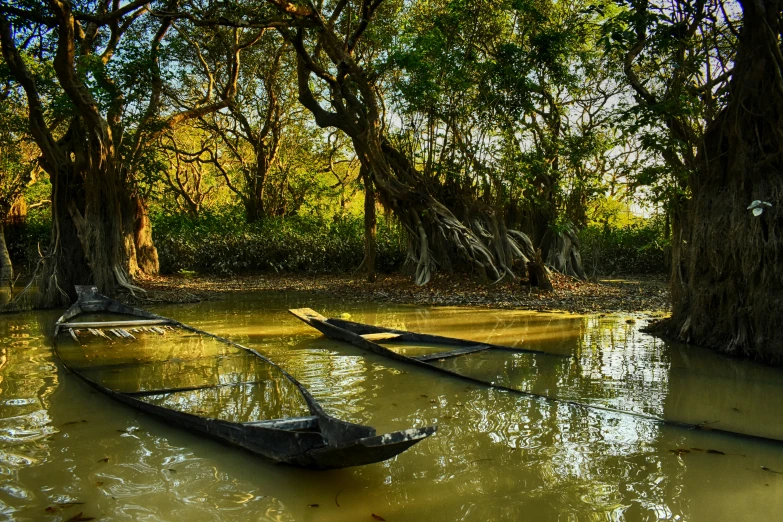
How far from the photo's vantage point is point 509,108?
14242 millimetres

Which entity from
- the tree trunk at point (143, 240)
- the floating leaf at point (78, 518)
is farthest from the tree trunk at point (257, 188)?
the floating leaf at point (78, 518)

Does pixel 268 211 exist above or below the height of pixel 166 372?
above

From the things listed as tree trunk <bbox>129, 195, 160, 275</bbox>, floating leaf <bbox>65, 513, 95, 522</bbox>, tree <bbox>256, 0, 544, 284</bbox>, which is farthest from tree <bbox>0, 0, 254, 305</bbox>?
floating leaf <bbox>65, 513, 95, 522</bbox>

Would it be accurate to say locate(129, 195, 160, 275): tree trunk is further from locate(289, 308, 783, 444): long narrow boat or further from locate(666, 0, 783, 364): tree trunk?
locate(666, 0, 783, 364): tree trunk

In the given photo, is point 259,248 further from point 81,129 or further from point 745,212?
point 745,212

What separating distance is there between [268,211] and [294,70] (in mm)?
5447

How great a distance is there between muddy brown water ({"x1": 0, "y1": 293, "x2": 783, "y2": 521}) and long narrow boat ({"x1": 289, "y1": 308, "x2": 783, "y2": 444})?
0.07 metres

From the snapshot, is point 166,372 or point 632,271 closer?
point 166,372

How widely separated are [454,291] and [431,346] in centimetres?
577

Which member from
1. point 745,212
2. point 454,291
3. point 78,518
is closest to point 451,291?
point 454,291

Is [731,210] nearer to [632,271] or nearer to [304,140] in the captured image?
[632,271]

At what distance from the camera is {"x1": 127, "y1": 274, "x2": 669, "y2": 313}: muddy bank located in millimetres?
11227

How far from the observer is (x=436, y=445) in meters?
3.95

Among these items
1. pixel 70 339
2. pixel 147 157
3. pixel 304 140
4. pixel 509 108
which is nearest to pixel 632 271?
pixel 509 108
